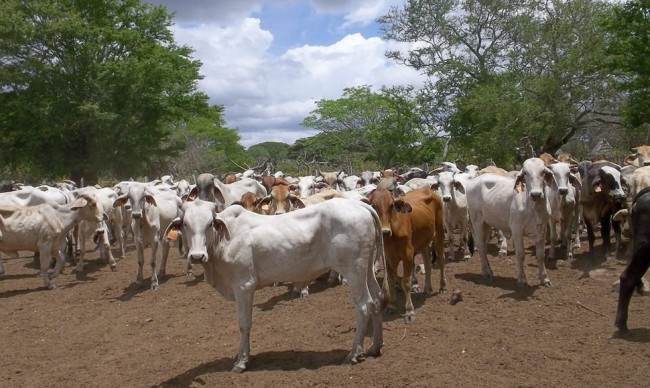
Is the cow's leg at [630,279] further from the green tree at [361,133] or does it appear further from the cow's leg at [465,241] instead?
the green tree at [361,133]

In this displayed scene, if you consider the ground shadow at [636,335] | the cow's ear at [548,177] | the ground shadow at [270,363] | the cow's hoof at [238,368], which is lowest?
the ground shadow at [270,363]

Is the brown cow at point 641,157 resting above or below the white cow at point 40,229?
above

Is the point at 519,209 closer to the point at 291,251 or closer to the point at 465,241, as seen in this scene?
the point at 465,241

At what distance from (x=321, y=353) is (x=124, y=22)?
32715 mm

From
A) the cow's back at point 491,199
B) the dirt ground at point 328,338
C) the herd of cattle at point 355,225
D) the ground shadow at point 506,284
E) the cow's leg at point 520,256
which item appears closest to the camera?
the dirt ground at point 328,338

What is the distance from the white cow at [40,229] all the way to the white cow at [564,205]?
9.81 meters

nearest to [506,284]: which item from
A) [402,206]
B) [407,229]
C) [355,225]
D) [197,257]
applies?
[407,229]

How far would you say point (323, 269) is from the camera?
22.0 feet

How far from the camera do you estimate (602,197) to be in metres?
11.4

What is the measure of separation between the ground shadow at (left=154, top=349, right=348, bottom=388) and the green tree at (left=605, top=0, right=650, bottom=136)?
18.0 meters

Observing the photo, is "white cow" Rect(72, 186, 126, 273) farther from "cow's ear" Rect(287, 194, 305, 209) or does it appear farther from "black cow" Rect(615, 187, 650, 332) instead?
"black cow" Rect(615, 187, 650, 332)

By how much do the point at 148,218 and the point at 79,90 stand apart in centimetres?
2304

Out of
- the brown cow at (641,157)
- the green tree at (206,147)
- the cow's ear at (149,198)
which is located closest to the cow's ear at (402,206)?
the cow's ear at (149,198)

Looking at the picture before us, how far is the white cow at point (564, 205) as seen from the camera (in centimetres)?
1059
